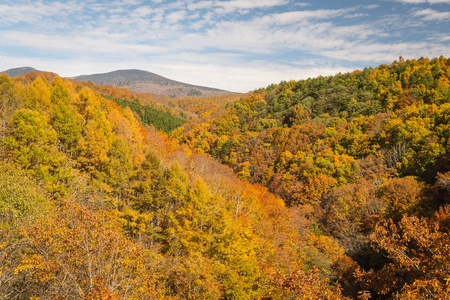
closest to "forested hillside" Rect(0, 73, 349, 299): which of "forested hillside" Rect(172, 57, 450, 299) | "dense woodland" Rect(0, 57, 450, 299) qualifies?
"dense woodland" Rect(0, 57, 450, 299)

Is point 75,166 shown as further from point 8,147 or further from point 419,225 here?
point 419,225

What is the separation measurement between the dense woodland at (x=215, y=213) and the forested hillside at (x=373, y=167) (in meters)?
0.16

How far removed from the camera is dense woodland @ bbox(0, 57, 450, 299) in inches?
378

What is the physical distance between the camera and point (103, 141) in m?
31.1

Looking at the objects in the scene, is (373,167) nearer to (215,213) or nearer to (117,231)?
(215,213)

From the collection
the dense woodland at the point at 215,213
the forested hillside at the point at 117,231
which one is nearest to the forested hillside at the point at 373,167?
the dense woodland at the point at 215,213

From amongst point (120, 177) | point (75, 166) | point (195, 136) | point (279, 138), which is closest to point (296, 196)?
point (279, 138)

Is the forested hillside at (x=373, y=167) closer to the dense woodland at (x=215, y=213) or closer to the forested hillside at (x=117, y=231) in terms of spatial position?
the dense woodland at (x=215, y=213)

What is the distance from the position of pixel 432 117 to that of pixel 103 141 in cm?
5414

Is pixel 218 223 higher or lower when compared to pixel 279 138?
lower

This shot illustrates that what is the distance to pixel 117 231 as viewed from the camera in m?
12.9

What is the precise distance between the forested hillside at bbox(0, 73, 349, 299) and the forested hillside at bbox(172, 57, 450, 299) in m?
2.63

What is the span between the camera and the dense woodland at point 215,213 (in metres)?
9.61

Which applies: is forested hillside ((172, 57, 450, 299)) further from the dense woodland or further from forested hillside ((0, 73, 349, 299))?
forested hillside ((0, 73, 349, 299))
